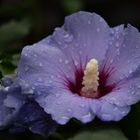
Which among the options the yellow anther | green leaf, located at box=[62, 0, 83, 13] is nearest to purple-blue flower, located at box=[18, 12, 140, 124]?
the yellow anther

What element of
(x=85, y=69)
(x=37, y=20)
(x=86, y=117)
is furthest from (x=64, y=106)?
(x=37, y=20)

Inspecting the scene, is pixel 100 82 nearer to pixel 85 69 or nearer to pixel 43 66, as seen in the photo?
pixel 85 69

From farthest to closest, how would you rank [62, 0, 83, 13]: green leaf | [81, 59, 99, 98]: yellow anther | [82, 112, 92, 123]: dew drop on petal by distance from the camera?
[62, 0, 83, 13]: green leaf, [81, 59, 99, 98]: yellow anther, [82, 112, 92, 123]: dew drop on petal

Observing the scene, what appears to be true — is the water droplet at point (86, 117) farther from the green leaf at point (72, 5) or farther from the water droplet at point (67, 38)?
the green leaf at point (72, 5)

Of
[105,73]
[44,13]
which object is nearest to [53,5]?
[44,13]

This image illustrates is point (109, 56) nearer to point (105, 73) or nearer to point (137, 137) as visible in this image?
point (105, 73)

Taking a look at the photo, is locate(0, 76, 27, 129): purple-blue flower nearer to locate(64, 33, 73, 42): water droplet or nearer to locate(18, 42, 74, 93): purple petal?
locate(18, 42, 74, 93): purple petal
